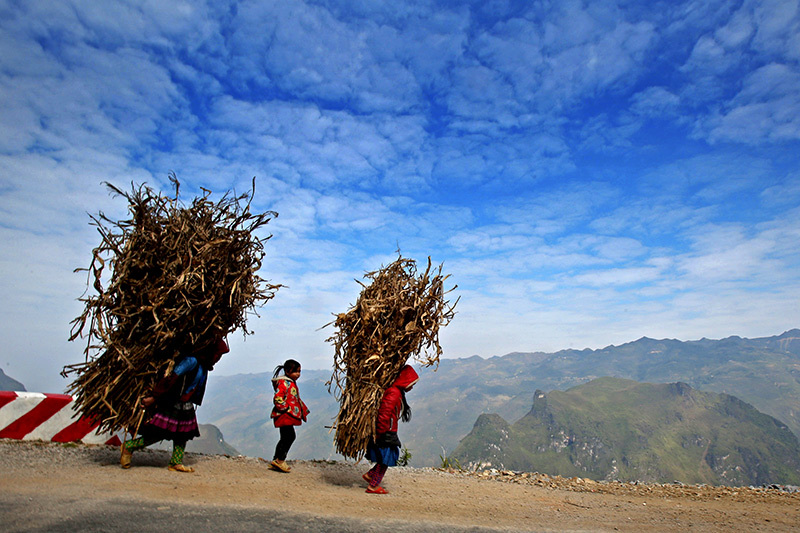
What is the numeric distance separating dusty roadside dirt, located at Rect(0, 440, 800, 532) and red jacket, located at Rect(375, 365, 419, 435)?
946mm

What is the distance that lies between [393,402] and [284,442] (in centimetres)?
209

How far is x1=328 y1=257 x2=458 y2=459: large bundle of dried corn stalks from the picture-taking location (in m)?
6.46

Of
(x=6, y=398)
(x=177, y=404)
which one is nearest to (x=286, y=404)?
(x=177, y=404)

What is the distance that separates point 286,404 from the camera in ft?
23.1

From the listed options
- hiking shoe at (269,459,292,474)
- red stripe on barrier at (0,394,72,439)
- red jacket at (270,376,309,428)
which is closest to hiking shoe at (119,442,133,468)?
red jacket at (270,376,309,428)

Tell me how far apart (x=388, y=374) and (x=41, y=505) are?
4091 millimetres

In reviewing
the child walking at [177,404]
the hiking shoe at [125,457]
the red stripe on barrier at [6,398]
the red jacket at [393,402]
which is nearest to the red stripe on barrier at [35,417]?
the red stripe on barrier at [6,398]

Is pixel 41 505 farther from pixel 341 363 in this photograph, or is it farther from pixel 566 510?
pixel 566 510

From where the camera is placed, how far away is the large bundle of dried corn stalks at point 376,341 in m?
6.46

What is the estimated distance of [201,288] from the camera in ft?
20.6

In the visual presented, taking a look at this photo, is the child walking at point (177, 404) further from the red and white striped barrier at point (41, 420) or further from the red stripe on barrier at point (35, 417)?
the red stripe on barrier at point (35, 417)

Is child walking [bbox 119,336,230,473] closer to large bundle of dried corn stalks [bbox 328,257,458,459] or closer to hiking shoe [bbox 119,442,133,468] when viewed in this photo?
hiking shoe [bbox 119,442,133,468]

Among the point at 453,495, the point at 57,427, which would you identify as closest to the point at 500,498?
the point at 453,495

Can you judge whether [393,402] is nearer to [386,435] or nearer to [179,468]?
[386,435]
